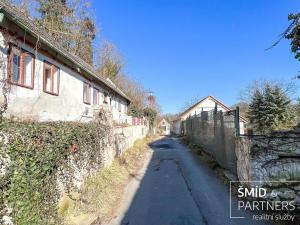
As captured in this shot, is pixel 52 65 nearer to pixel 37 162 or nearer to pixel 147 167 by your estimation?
pixel 147 167

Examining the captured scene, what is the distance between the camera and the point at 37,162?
4.55 metres

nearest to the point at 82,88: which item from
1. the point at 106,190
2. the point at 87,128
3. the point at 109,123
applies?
the point at 109,123

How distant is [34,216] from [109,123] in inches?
286

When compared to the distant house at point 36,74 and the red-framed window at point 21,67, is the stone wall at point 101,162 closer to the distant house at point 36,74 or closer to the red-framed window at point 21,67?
the distant house at point 36,74

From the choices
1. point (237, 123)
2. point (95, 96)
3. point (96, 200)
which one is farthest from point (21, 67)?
point (95, 96)

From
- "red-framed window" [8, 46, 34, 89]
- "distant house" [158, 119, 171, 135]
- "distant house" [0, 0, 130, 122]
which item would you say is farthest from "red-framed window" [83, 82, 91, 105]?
"distant house" [158, 119, 171, 135]

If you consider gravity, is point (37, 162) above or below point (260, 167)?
above

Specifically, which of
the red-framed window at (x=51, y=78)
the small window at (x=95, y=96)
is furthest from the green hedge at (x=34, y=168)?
the small window at (x=95, y=96)

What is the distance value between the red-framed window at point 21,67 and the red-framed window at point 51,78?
1165 millimetres

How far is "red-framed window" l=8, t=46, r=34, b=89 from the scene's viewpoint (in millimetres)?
8659

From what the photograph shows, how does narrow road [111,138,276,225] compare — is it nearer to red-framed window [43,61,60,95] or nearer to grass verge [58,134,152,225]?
grass verge [58,134,152,225]

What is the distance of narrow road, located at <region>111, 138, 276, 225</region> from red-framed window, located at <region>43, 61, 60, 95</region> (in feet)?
18.1

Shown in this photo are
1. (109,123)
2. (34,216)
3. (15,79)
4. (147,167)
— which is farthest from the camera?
(147,167)

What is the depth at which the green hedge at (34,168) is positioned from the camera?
3.96 m
